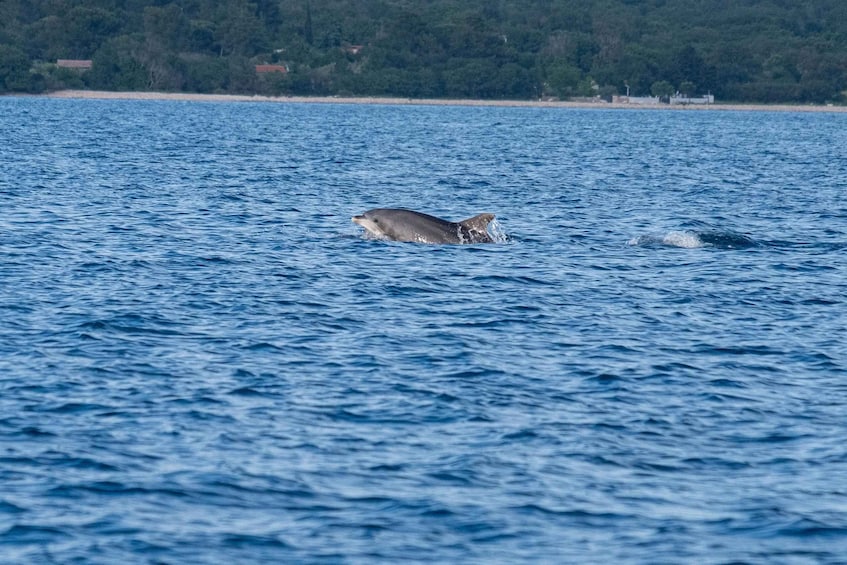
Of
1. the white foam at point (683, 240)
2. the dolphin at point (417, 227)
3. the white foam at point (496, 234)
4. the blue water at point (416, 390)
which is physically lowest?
the blue water at point (416, 390)

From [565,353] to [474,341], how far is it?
1.65 m

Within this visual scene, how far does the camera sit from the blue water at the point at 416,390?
14523mm

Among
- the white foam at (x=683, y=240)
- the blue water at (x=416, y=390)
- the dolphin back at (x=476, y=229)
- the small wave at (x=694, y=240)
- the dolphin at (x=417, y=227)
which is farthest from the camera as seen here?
the small wave at (x=694, y=240)

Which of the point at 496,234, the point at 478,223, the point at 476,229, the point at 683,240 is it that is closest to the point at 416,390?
the point at 478,223

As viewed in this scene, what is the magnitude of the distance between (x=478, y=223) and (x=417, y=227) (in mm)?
1500

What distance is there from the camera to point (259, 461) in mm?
16328

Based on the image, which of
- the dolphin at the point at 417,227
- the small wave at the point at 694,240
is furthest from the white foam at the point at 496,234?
the small wave at the point at 694,240

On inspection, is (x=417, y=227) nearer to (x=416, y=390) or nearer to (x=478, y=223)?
(x=478, y=223)

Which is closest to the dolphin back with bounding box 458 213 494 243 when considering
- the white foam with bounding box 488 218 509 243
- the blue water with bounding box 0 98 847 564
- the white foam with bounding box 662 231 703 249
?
the white foam with bounding box 488 218 509 243

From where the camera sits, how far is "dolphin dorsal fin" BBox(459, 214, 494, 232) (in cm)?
3359

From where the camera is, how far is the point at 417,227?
1348 inches

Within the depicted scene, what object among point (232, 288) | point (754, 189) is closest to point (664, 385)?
point (232, 288)

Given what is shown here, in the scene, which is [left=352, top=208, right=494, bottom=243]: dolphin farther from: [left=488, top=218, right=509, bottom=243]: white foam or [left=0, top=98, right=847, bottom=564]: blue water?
[left=488, top=218, right=509, bottom=243]: white foam

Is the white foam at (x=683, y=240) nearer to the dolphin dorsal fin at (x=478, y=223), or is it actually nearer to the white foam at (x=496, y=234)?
the white foam at (x=496, y=234)
